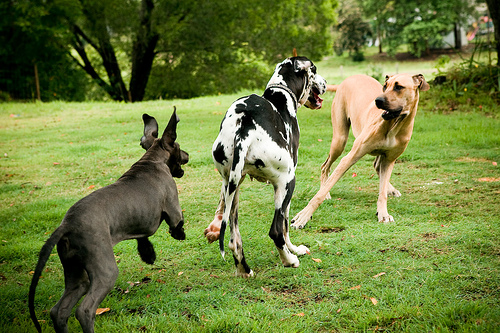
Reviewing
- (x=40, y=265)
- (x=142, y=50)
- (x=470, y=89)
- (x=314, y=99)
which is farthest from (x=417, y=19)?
(x=40, y=265)

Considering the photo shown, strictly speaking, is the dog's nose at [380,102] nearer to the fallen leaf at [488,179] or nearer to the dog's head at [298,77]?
the dog's head at [298,77]

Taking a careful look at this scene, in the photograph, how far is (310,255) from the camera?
4.98 m

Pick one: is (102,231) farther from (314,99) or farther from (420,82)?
(420,82)

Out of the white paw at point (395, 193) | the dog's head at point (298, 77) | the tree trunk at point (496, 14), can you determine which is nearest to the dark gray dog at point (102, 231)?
the dog's head at point (298, 77)

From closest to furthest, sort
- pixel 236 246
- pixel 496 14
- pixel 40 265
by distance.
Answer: pixel 40 265 → pixel 236 246 → pixel 496 14

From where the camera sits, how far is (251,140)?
4219mm

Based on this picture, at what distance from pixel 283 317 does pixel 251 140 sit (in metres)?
1.54

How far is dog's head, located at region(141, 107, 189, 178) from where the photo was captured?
4.86 m

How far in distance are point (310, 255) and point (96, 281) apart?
7.87 ft

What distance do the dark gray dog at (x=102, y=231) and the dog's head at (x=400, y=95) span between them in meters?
2.85

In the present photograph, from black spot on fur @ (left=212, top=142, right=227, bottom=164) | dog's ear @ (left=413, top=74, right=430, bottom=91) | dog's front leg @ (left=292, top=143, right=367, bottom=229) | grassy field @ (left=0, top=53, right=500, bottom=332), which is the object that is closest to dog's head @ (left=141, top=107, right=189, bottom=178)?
black spot on fur @ (left=212, top=142, right=227, bottom=164)

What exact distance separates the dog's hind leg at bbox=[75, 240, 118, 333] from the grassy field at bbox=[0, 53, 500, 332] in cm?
49

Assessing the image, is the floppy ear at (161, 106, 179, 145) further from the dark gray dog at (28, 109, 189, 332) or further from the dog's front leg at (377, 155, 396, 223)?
the dog's front leg at (377, 155, 396, 223)

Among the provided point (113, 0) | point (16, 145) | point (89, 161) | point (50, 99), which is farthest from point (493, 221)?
point (50, 99)
